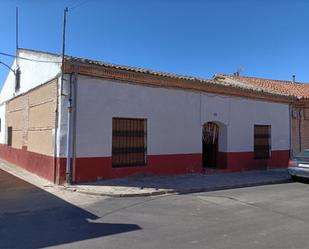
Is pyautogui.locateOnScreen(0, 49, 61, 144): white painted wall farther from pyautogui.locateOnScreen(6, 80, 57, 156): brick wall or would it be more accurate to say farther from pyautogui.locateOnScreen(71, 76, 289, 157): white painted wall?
pyautogui.locateOnScreen(71, 76, 289, 157): white painted wall

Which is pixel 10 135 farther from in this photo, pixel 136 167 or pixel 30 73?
pixel 136 167

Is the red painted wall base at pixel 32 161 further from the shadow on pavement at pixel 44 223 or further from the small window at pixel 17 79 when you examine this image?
the small window at pixel 17 79

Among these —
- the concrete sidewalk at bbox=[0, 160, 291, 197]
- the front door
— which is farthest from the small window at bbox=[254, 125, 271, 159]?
the front door

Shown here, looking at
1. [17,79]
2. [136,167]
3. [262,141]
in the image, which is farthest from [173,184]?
[17,79]

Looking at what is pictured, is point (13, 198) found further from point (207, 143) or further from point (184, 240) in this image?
point (207, 143)

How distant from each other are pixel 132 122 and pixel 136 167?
62.7 inches

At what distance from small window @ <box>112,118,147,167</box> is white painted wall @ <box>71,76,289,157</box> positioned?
0.83ft

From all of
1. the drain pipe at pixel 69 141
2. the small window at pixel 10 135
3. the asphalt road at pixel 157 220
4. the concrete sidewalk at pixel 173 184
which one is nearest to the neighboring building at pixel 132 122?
the drain pipe at pixel 69 141

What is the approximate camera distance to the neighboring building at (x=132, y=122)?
10.9 metres

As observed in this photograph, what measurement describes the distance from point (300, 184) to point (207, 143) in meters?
4.49

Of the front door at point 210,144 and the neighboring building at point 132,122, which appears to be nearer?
the neighboring building at point 132,122

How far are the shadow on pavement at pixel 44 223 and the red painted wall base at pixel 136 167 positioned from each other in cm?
162

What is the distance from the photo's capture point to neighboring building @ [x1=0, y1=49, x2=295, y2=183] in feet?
35.8

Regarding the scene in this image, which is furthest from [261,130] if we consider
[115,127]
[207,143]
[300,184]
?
[115,127]
